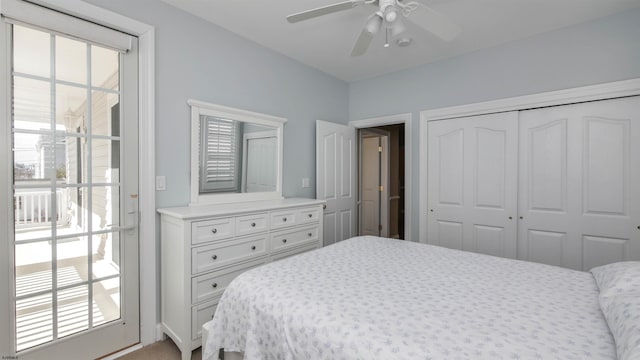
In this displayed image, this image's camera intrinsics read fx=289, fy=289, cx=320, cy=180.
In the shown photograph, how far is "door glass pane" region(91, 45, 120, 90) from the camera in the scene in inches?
76.2

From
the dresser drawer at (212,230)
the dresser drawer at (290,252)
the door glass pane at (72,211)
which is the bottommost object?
the dresser drawer at (290,252)

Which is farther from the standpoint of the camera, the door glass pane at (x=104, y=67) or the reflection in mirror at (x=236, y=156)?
the reflection in mirror at (x=236, y=156)

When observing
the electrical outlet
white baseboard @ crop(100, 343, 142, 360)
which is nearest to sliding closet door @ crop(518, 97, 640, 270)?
the electrical outlet

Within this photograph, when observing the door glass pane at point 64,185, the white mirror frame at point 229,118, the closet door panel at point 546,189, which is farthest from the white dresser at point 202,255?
the closet door panel at point 546,189

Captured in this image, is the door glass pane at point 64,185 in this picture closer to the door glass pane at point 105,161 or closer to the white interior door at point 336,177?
the door glass pane at point 105,161

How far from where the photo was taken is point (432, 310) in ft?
3.69

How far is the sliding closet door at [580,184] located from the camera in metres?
2.34

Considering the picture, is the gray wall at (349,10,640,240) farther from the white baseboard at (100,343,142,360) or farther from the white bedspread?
the white baseboard at (100,343,142,360)

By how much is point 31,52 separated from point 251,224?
1.67 m

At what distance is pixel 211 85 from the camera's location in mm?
2492

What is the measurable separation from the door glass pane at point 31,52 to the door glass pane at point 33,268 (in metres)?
1.02

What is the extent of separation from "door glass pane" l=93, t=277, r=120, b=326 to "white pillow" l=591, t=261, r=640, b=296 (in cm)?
273

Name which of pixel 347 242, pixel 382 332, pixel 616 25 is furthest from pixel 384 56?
pixel 382 332

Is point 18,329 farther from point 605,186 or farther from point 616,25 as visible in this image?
point 616,25
